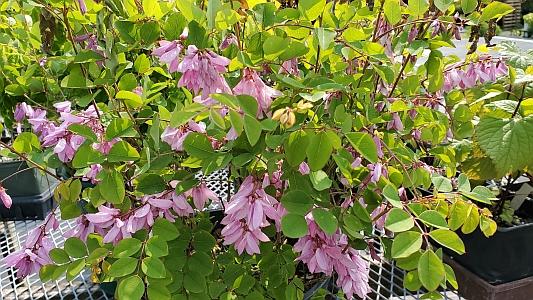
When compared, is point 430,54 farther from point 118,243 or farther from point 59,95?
point 59,95

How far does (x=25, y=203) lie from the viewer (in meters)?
1.42

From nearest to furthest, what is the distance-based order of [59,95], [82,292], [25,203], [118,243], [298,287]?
1. [118,243]
2. [298,287]
3. [82,292]
4. [59,95]
5. [25,203]

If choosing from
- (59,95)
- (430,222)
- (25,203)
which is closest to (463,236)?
(430,222)

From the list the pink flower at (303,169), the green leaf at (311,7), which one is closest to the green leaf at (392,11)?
the green leaf at (311,7)

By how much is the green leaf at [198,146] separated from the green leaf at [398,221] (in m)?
0.21

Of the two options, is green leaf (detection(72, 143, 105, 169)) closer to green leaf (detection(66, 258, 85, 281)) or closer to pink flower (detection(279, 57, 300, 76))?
green leaf (detection(66, 258, 85, 281))

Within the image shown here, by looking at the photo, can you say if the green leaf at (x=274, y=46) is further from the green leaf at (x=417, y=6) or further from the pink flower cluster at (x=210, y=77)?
the green leaf at (x=417, y=6)

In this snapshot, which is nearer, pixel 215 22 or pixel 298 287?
pixel 215 22

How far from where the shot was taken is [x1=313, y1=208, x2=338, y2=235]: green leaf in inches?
22.1

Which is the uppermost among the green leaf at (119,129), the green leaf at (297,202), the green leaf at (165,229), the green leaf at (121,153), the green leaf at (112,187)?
the green leaf at (119,129)

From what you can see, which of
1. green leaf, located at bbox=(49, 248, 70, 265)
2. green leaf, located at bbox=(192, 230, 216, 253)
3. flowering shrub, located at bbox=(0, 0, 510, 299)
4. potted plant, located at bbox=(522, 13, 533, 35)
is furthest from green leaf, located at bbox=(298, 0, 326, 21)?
potted plant, located at bbox=(522, 13, 533, 35)

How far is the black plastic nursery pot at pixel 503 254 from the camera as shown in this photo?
1.17 meters

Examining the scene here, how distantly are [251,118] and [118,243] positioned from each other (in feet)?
0.76

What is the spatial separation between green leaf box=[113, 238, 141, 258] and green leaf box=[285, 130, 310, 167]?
0.20 metres
